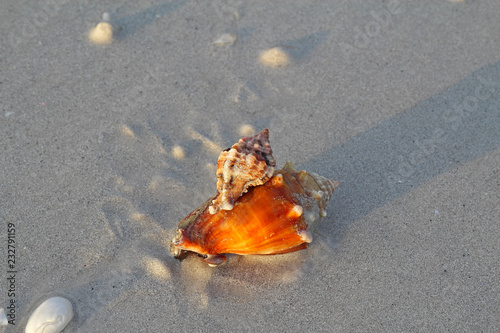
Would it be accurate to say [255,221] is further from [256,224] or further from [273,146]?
[273,146]

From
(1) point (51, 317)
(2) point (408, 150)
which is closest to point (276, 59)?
(2) point (408, 150)

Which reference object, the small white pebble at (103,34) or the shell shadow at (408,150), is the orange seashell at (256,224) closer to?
the shell shadow at (408,150)

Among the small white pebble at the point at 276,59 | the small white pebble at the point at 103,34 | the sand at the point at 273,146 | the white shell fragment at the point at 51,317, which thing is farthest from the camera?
the small white pebble at the point at 103,34

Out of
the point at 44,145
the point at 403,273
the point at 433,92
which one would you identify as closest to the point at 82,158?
the point at 44,145

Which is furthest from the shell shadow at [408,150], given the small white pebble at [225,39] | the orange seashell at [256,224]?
the small white pebble at [225,39]

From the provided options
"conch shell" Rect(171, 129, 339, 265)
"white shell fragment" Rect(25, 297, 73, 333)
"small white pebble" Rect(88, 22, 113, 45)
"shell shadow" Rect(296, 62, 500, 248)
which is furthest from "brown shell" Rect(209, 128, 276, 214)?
"small white pebble" Rect(88, 22, 113, 45)

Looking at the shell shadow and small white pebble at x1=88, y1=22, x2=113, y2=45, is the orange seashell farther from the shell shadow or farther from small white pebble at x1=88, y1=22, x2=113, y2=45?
small white pebble at x1=88, y1=22, x2=113, y2=45
